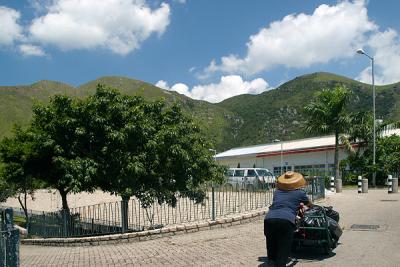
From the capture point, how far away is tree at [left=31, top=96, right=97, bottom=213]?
48.7 feet

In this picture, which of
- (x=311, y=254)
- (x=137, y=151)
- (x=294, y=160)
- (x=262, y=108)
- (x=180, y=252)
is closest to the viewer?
(x=311, y=254)

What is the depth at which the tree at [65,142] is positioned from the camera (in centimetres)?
1484

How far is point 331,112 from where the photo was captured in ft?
110

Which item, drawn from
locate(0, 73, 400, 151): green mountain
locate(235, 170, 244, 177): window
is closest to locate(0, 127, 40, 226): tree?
locate(235, 170, 244, 177): window

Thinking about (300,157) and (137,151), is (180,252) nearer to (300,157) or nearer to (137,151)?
(137,151)

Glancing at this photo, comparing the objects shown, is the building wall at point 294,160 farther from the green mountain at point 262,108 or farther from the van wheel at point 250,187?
the green mountain at point 262,108

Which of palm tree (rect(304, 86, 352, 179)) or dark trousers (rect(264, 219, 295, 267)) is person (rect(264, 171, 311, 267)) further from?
palm tree (rect(304, 86, 352, 179))

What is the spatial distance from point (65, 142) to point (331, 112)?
892 inches

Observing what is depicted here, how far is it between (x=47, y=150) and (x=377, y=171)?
24.3m

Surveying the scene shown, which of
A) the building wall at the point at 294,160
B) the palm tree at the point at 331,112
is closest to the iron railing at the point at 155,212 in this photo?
the palm tree at the point at 331,112

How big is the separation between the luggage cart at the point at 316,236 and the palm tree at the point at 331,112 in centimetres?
2556

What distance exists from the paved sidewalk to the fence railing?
1.27 metres

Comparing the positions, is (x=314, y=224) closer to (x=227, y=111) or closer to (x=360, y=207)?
(x=360, y=207)

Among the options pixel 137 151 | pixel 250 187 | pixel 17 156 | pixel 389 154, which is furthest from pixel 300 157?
pixel 137 151
